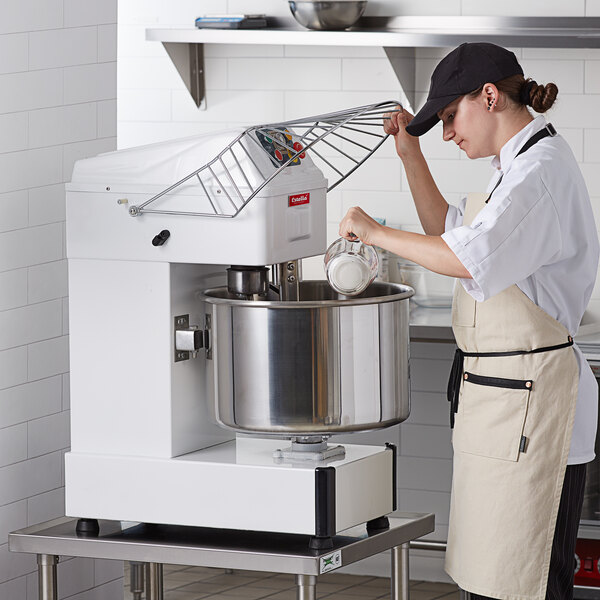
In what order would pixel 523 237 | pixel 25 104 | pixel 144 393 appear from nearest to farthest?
pixel 523 237 → pixel 144 393 → pixel 25 104

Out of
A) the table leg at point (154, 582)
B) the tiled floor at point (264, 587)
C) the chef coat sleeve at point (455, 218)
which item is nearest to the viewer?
the chef coat sleeve at point (455, 218)

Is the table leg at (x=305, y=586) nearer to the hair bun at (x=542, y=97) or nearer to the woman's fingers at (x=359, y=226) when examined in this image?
the woman's fingers at (x=359, y=226)

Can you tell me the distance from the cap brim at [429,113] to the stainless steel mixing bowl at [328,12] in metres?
1.59

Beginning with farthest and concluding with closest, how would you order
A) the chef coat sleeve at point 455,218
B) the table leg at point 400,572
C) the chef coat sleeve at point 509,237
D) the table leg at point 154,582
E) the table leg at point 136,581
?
the table leg at point 136,581, the table leg at point 154,582, the chef coat sleeve at point 455,218, the table leg at point 400,572, the chef coat sleeve at point 509,237

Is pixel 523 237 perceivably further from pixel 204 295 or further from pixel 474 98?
pixel 204 295

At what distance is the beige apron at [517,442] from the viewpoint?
2434 millimetres

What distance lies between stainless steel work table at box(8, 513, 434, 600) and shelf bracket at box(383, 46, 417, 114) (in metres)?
1.84

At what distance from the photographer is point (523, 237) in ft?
7.59

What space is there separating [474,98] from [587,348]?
145 centimetres

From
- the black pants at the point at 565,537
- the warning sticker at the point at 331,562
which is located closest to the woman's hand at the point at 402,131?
the black pants at the point at 565,537

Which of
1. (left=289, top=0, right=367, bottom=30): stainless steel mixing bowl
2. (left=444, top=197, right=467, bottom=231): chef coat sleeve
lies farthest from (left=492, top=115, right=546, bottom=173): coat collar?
(left=289, top=0, right=367, bottom=30): stainless steel mixing bowl

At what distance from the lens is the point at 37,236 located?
3031mm

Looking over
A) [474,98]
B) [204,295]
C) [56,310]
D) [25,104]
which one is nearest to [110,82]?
[25,104]

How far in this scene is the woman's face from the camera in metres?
2.46
